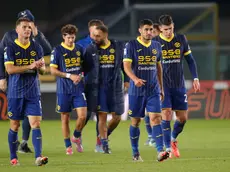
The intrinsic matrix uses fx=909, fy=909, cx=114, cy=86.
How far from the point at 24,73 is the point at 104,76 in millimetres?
2727

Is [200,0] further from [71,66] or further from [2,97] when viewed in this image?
[71,66]

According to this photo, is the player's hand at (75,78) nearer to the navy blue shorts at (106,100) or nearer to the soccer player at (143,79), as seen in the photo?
the navy blue shorts at (106,100)

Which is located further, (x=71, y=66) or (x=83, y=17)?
(x=83, y=17)

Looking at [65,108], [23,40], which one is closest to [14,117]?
[23,40]

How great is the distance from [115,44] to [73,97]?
44.9 inches

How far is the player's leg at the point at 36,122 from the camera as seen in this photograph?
1211 centimetres

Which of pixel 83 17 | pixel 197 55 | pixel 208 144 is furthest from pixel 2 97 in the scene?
pixel 83 17

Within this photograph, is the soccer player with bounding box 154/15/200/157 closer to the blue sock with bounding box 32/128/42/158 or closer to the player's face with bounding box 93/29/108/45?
the player's face with bounding box 93/29/108/45

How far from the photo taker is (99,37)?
1468 cm

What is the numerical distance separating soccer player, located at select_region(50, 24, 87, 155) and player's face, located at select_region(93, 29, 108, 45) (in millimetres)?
295

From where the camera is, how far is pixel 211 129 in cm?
1959

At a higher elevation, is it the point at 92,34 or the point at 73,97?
the point at 92,34

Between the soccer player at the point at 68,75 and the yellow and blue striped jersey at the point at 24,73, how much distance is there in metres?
1.95

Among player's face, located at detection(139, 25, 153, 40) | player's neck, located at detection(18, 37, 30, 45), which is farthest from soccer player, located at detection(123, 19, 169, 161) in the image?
player's neck, located at detection(18, 37, 30, 45)
